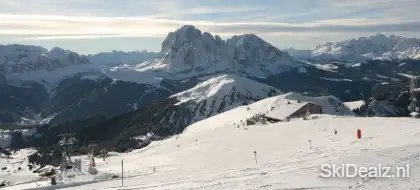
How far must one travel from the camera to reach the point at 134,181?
44.1 m

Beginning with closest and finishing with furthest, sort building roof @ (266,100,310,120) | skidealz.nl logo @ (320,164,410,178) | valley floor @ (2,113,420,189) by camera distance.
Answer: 1. skidealz.nl logo @ (320,164,410,178)
2. valley floor @ (2,113,420,189)
3. building roof @ (266,100,310,120)

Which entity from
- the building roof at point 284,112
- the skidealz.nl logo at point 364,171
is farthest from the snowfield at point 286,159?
the building roof at point 284,112

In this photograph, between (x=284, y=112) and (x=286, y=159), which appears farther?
(x=284, y=112)

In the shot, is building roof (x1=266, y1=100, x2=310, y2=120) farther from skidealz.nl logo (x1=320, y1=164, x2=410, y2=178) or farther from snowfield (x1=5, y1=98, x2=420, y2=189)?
skidealz.nl logo (x1=320, y1=164, x2=410, y2=178)

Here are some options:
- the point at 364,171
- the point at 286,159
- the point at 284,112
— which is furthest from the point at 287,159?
the point at 284,112

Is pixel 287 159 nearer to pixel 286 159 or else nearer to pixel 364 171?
pixel 286 159

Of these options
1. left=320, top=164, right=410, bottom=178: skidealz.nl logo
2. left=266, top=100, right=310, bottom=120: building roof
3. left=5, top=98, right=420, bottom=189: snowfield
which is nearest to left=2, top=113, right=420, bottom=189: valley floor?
left=5, top=98, right=420, bottom=189: snowfield

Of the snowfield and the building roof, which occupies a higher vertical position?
the snowfield

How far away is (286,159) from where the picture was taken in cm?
4459

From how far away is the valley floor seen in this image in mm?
33844

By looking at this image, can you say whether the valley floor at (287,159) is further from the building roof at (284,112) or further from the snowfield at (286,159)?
the building roof at (284,112)

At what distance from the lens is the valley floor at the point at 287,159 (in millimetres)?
33844

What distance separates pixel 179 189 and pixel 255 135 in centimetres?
3446

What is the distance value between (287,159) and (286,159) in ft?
0.46
